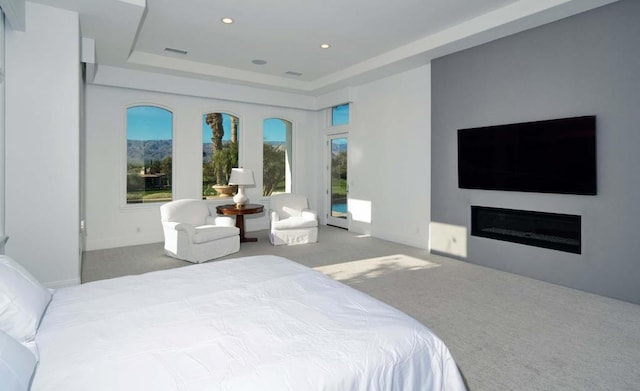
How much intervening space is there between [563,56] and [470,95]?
46.8 inches

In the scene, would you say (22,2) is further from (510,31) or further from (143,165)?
(510,31)

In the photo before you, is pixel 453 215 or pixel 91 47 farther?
pixel 453 215

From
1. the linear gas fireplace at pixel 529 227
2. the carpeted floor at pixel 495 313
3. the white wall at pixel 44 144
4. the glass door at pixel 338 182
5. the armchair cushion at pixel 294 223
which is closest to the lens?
the carpeted floor at pixel 495 313

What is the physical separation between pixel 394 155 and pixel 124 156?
4717 mm

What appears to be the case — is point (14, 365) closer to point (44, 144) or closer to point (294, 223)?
point (44, 144)

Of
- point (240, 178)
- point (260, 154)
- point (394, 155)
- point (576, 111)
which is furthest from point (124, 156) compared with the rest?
point (576, 111)

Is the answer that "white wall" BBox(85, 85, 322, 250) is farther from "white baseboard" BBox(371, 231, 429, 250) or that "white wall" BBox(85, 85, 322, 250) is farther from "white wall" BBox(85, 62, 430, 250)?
"white baseboard" BBox(371, 231, 429, 250)

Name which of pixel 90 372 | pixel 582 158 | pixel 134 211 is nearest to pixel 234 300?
pixel 90 372

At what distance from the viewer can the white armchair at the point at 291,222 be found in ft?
20.6

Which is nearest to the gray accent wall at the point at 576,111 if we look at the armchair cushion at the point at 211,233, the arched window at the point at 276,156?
the armchair cushion at the point at 211,233

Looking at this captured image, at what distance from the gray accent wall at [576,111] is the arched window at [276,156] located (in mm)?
4068

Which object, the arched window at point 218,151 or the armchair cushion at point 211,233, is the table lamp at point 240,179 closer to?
the arched window at point 218,151

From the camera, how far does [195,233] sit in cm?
511

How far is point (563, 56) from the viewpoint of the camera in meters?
4.13
